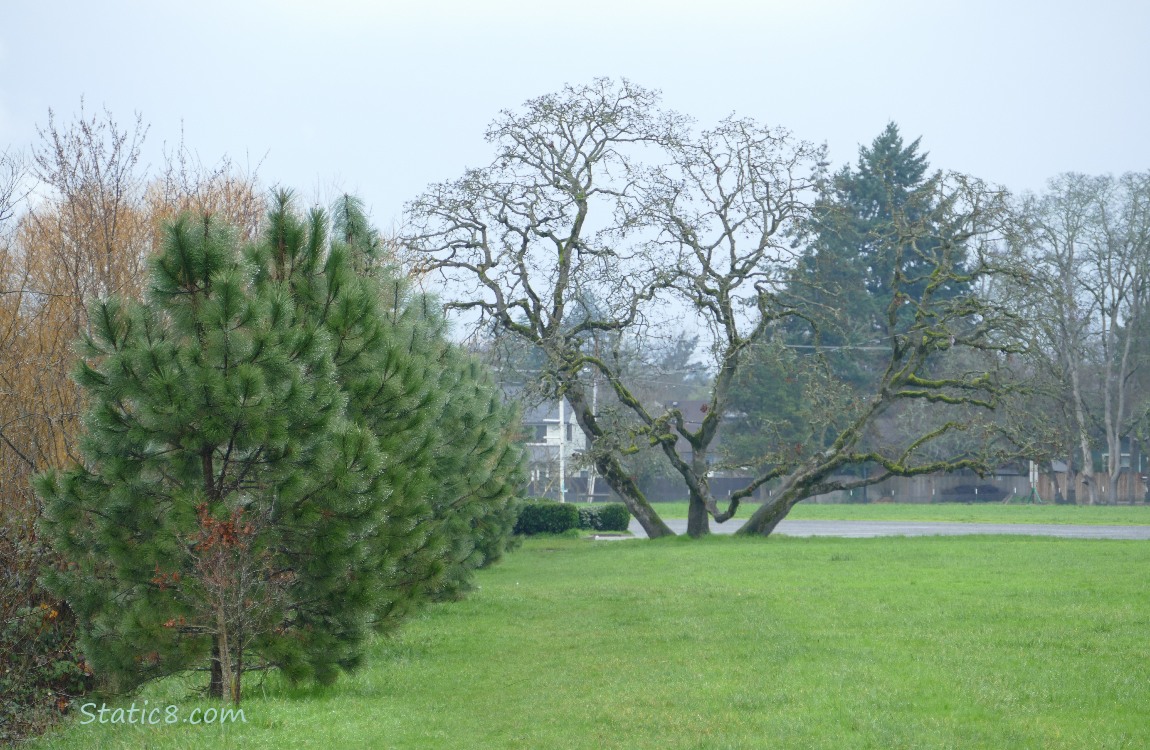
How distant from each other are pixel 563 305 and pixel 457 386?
1220cm

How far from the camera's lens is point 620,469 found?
28203 mm

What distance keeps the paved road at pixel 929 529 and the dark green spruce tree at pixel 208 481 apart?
21183 mm

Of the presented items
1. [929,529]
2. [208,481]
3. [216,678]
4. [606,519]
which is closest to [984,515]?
[929,529]

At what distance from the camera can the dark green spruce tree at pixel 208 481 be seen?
8734 millimetres

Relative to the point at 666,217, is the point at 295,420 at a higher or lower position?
lower

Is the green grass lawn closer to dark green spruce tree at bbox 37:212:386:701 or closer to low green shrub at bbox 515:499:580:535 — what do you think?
dark green spruce tree at bbox 37:212:386:701

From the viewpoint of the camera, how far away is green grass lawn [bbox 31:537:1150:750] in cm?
767

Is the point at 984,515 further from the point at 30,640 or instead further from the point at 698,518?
the point at 30,640

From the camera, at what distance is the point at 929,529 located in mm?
32188

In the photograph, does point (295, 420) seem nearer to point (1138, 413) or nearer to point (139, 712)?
point (139, 712)

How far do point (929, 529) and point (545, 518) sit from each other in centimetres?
1069

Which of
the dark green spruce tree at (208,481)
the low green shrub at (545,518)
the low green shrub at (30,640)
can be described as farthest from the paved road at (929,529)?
the low green shrub at (30,640)

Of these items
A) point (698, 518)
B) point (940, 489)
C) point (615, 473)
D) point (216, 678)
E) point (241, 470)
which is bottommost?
point (216, 678)

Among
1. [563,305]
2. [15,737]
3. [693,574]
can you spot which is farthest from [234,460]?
[563,305]
